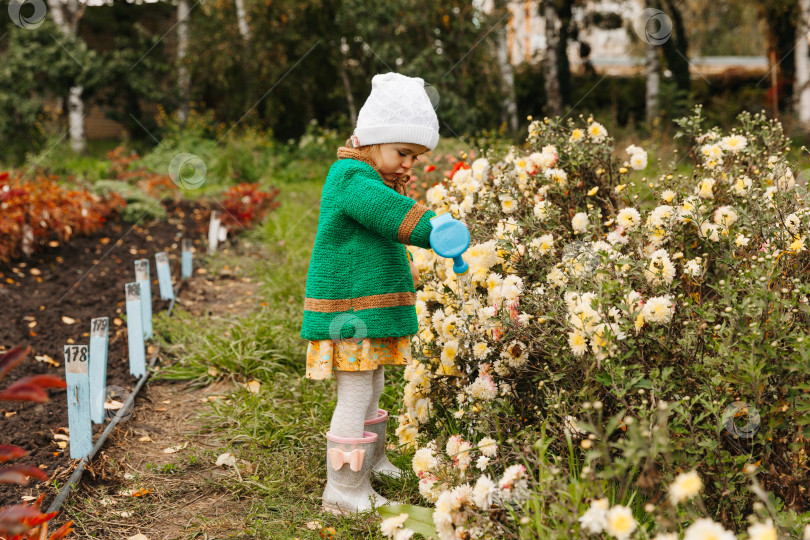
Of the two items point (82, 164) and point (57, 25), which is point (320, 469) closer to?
point (82, 164)

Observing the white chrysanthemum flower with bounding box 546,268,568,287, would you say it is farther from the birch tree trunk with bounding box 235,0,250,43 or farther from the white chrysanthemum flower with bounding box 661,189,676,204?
the birch tree trunk with bounding box 235,0,250,43

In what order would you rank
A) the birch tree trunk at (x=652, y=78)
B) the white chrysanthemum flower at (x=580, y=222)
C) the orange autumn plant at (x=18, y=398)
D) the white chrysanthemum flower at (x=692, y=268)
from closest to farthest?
the orange autumn plant at (x=18, y=398) < the white chrysanthemum flower at (x=692, y=268) < the white chrysanthemum flower at (x=580, y=222) < the birch tree trunk at (x=652, y=78)

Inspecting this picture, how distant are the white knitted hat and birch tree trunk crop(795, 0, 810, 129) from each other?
10779 millimetres

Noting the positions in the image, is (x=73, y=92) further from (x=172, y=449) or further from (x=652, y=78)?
(x=172, y=449)

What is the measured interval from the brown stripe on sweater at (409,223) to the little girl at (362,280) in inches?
4.1

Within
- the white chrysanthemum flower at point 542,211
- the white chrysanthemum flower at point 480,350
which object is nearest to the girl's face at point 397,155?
the white chrysanthemum flower at point 542,211

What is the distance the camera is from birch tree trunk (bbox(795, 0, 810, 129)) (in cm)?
1095

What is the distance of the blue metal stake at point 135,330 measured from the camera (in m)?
3.34

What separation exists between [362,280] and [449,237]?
0.49 metres

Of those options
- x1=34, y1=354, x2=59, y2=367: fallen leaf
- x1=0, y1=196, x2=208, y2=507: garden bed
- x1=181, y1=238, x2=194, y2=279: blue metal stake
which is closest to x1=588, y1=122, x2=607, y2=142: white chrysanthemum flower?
x1=0, y1=196, x2=208, y2=507: garden bed

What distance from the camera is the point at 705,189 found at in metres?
2.63

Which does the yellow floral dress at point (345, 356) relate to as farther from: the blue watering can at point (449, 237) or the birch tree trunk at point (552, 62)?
the birch tree trunk at point (552, 62)

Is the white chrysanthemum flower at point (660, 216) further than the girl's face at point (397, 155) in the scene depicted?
Yes

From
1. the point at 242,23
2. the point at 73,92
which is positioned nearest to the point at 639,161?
the point at 242,23
